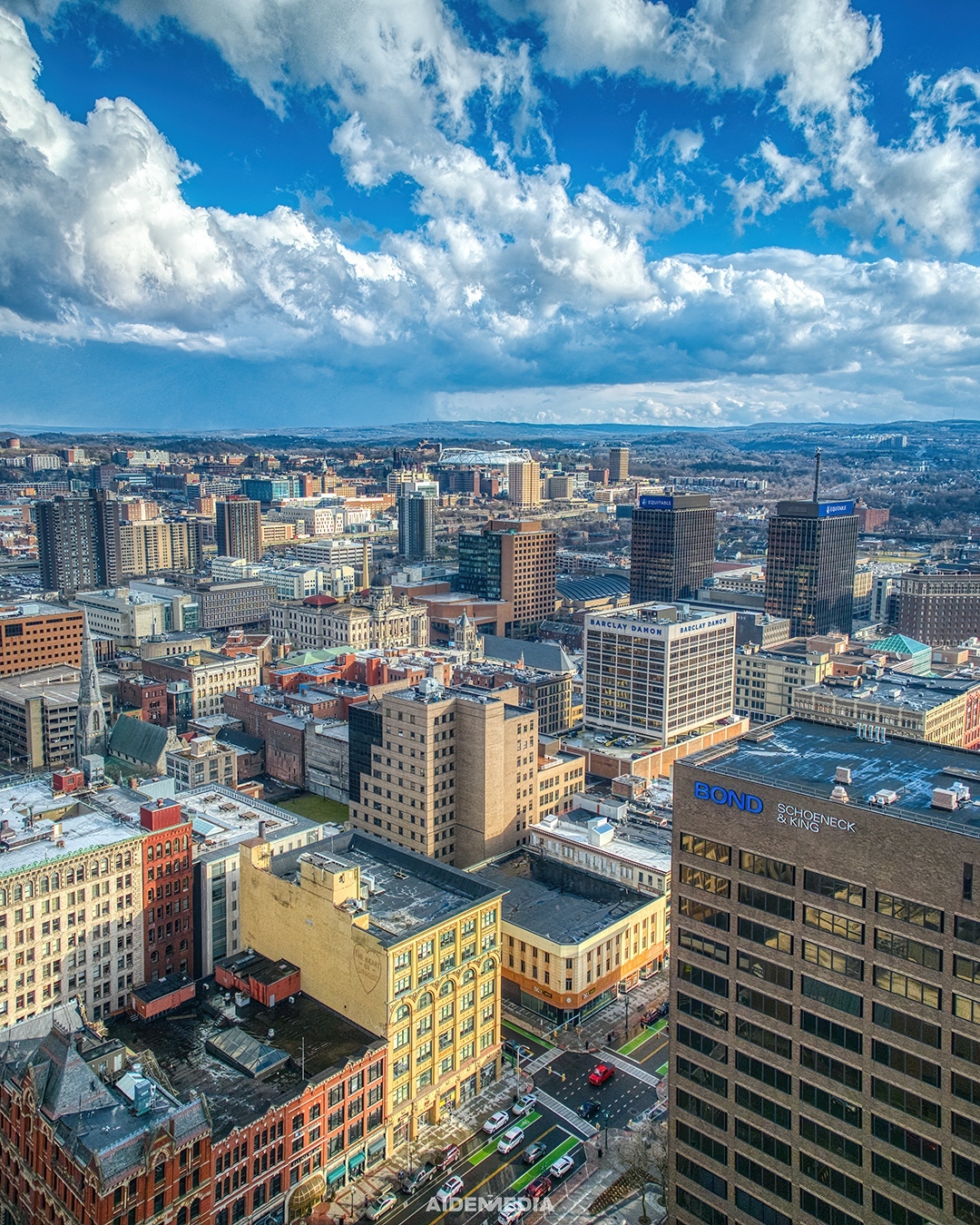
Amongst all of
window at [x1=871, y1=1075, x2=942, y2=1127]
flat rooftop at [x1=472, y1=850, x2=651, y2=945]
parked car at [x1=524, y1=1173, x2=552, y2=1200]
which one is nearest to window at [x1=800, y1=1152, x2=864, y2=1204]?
window at [x1=871, y1=1075, x2=942, y2=1127]

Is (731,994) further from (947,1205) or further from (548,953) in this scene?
(548,953)

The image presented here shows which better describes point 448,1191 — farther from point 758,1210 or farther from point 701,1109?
point 758,1210

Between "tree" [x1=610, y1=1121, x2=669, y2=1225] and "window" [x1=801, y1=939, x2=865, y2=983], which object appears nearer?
"window" [x1=801, y1=939, x2=865, y2=983]

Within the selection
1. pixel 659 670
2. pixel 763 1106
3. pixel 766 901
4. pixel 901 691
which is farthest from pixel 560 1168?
pixel 901 691

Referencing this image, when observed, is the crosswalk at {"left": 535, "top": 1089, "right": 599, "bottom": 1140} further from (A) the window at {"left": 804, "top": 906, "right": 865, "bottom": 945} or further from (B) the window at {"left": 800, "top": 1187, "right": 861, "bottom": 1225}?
(A) the window at {"left": 804, "top": 906, "right": 865, "bottom": 945}

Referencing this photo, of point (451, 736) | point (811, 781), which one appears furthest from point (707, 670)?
point (811, 781)

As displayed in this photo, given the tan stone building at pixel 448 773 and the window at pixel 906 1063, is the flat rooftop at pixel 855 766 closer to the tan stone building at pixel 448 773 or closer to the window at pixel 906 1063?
the window at pixel 906 1063
